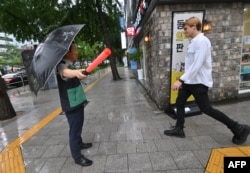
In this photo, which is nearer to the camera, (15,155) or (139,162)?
(139,162)

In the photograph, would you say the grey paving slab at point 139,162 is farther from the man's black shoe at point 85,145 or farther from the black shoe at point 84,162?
the man's black shoe at point 85,145

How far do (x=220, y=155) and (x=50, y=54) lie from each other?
8.79 ft

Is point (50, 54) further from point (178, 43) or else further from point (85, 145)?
point (178, 43)

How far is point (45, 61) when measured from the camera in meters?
2.48

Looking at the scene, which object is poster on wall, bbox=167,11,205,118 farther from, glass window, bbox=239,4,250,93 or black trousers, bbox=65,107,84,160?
black trousers, bbox=65,107,84,160

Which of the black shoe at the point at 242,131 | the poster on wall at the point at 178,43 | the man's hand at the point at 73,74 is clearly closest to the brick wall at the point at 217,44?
the poster on wall at the point at 178,43

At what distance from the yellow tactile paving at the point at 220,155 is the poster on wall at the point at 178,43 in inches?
71.1

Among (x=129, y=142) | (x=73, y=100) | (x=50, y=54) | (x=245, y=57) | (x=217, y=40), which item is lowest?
(x=129, y=142)

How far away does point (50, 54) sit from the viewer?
251cm

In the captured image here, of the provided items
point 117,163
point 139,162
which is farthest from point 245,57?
point 117,163

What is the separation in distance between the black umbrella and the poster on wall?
2.96 meters

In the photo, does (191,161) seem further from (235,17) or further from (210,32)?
(235,17)

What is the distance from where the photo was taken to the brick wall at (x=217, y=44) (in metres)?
5.13

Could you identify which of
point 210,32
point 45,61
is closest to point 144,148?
point 45,61
